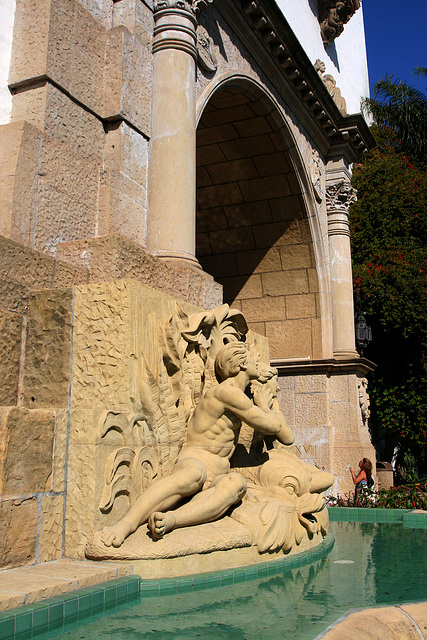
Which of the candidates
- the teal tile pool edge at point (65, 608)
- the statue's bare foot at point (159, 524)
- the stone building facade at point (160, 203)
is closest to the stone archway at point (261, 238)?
the stone building facade at point (160, 203)

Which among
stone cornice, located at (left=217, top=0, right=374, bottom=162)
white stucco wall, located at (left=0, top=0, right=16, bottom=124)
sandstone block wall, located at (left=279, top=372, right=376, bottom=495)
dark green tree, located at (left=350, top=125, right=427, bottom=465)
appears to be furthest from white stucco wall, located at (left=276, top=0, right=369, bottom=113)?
white stucco wall, located at (left=0, top=0, right=16, bottom=124)

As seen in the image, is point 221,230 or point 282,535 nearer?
point 282,535

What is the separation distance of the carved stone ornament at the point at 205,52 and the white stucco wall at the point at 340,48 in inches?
171

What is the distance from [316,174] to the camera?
1262cm

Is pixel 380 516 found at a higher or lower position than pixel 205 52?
lower

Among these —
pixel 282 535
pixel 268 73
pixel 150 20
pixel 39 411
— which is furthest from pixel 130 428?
pixel 268 73

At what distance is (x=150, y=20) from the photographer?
735 centimetres

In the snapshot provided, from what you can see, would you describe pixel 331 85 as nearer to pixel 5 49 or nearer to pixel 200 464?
pixel 5 49

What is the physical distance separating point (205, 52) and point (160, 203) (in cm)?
278

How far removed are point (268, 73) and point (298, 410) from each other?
19.8 ft

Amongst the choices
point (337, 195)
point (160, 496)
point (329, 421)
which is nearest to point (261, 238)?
point (337, 195)

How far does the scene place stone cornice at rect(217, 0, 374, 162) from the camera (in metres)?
9.82

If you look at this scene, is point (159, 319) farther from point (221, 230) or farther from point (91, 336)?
point (221, 230)

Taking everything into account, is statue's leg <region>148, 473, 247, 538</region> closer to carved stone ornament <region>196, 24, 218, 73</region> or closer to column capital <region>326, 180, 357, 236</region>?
carved stone ornament <region>196, 24, 218, 73</region>
